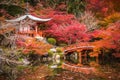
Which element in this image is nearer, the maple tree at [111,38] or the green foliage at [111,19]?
the maple tree at [111,38]

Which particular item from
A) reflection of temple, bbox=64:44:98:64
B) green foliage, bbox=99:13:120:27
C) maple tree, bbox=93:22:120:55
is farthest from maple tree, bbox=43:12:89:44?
maple tree, bbox=93:22:120:55

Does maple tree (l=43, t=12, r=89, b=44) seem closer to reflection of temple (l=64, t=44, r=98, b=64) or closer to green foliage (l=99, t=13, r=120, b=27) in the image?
reflection of temple (l=64, t=44, r=98, b=64)

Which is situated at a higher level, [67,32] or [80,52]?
[67,32]

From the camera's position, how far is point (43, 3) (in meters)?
29.7

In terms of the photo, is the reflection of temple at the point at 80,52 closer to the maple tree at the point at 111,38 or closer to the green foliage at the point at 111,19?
the maple tree at the point at 111,38

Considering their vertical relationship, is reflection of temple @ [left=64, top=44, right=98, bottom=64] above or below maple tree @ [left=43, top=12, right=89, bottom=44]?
below

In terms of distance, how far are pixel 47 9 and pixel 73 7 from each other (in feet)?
14.4

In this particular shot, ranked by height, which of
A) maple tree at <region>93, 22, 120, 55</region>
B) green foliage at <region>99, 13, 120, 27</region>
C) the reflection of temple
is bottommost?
the reflection of temple

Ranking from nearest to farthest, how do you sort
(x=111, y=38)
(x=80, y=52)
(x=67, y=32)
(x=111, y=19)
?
(x=111, y=38), (x=67, y=32), (x=80, y=52), (x=111, y=19)

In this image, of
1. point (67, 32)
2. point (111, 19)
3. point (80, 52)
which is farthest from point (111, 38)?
point (111, 19)

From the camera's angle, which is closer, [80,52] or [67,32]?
[67,32]

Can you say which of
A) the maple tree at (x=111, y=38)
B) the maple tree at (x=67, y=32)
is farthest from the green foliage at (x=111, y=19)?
the maple tree at (x=111, y=38)

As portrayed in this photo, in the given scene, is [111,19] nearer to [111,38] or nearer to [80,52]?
[80,52]

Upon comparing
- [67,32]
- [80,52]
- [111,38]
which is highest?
[67,32]
